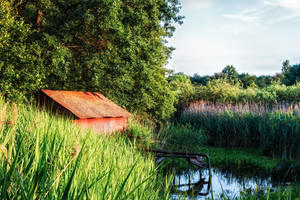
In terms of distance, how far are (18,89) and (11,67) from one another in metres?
0.87

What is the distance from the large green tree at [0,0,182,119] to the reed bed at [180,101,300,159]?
3998mm

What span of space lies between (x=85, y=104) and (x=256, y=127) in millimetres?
9488

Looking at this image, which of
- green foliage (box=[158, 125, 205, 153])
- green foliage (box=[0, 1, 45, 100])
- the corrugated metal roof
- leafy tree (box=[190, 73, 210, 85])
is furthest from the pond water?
leafy tree (box=[190, 73, 210, 85])

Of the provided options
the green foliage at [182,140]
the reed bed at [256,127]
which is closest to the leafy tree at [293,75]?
the reed bed at [256,127]

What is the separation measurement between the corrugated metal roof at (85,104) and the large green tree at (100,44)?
3.76ft

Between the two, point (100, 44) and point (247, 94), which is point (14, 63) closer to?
point (100, 44)

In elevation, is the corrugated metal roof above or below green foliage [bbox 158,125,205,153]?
above

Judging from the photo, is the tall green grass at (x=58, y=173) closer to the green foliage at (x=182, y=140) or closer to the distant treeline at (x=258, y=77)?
the green foliage at (x=182, y=140)

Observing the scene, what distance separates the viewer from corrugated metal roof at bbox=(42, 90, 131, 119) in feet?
33.4

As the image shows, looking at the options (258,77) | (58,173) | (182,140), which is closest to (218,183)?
(182,140)

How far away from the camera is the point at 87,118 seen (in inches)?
408

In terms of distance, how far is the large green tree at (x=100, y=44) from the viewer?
515 inches

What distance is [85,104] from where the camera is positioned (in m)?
11.2

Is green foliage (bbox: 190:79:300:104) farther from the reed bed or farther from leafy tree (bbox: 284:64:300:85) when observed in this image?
leafy tree (bbox: 284:64:300:85)
